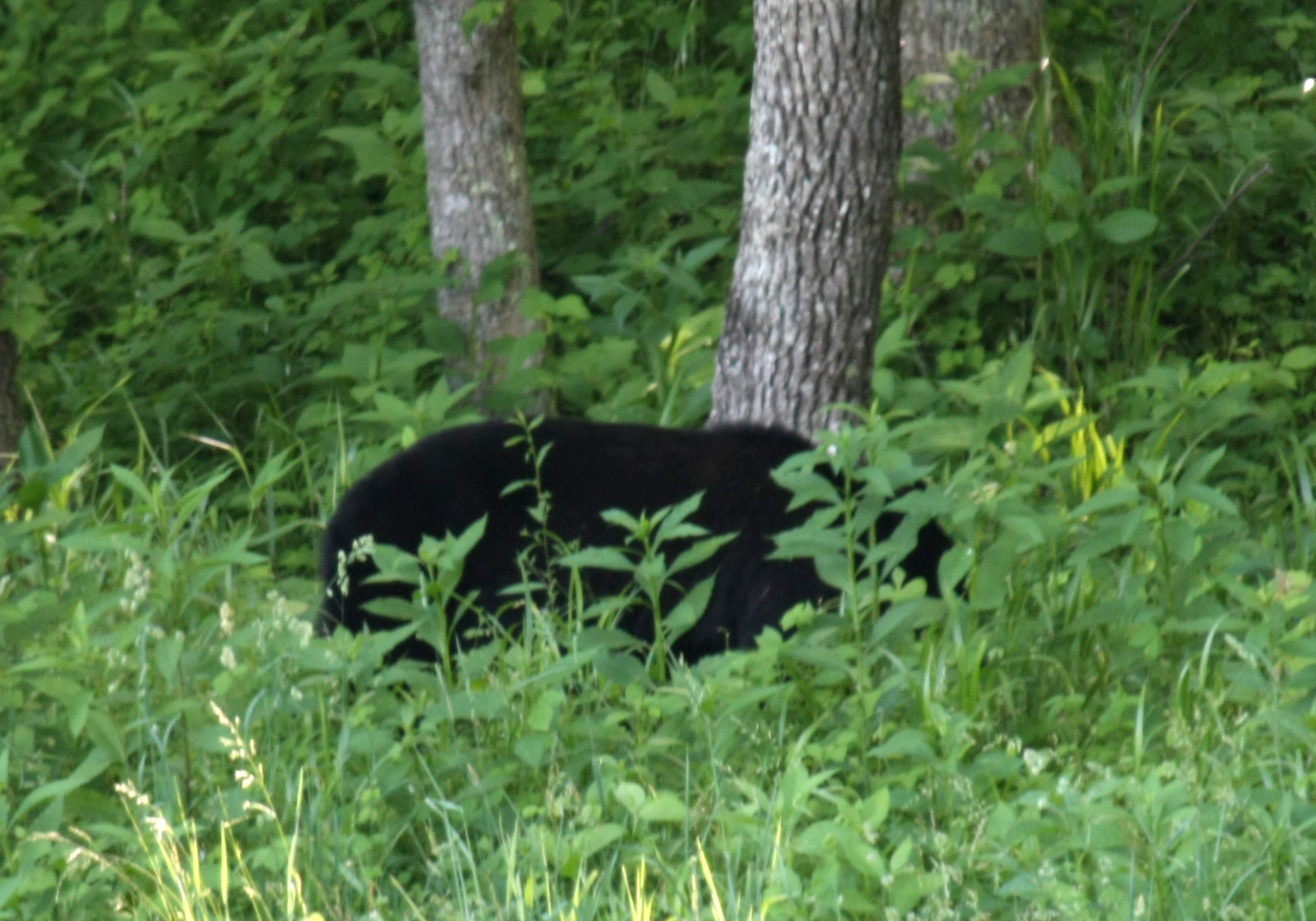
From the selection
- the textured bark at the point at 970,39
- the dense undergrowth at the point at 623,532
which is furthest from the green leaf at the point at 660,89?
the textured bark at the point at 970,39

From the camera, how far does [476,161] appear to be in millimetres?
5324

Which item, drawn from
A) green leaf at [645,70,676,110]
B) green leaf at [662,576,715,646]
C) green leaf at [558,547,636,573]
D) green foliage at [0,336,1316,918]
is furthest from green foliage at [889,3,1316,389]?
green leaf at [558,547,636,573]

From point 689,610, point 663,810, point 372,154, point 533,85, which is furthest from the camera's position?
point 533,85

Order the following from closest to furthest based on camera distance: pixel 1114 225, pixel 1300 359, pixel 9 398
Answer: pixel 9 398 < pixel 1300 359 < pixel 1114 225

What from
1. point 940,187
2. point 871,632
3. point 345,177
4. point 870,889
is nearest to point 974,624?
point 871,632

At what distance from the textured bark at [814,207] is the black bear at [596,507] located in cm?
60

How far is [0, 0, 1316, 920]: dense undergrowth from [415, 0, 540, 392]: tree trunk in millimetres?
196

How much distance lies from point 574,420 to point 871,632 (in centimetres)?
88

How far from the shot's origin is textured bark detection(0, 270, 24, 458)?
4.53 m

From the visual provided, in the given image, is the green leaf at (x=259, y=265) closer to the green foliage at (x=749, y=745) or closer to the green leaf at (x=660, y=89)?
the green leaf at (x=660, y=89)

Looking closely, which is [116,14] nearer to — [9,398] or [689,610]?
[9,398]

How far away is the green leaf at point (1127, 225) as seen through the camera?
193 inches

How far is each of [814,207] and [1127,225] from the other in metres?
1.28

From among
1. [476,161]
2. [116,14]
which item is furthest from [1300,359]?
[116,14]
